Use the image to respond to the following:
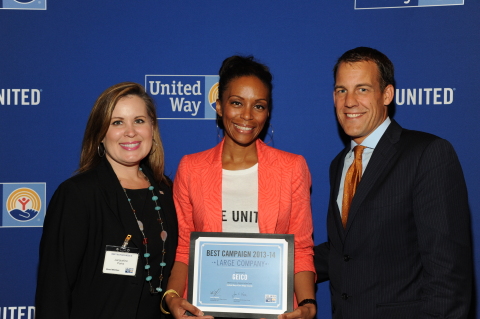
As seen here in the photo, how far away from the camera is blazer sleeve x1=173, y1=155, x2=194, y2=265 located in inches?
97.4

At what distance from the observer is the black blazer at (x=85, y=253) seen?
209 cm

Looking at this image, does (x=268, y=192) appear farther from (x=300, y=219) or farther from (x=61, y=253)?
(x=61, y=253)

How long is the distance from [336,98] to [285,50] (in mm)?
807

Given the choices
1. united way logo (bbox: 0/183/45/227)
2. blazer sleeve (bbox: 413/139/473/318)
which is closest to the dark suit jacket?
blazer sleeve (bbox: 413/139/473/318)

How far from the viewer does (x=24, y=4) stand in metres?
3.10

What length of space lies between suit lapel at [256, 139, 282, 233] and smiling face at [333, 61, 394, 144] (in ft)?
1.47

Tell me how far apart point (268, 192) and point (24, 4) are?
217 centimetres

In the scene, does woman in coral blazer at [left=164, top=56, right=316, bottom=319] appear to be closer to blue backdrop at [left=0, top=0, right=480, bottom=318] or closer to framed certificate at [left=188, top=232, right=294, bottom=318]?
framed certificate at [left=188, top=232, right=294, bottom=318]

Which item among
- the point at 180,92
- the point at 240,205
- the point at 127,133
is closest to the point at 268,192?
the point at 240,205

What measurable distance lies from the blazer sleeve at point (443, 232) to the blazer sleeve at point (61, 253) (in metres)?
1.54

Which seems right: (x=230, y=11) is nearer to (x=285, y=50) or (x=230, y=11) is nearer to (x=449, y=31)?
(x=285, y=50)

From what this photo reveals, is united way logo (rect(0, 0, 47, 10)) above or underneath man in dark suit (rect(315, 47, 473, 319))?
above

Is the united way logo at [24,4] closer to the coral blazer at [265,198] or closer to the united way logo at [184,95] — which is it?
the united way logo at [184,95]

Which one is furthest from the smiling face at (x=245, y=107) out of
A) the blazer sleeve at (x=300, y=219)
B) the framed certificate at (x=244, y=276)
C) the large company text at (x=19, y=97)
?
the large company text at (x=19, y=97)
